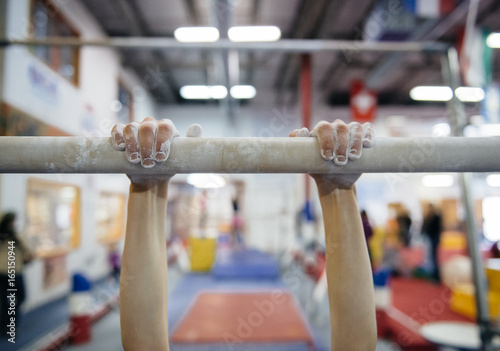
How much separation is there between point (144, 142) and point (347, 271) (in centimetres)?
68

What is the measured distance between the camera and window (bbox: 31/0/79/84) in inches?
189

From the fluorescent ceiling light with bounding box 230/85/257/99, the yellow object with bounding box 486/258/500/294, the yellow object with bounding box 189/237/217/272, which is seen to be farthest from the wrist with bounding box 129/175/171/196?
the fluorescent ceiling light with bounding box 230/85/257/99

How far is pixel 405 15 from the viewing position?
546 centimetres

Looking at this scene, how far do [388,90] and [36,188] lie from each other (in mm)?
10205

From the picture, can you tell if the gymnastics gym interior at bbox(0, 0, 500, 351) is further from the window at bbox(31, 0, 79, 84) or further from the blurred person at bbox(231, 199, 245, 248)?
the blurred person at bbox(231, 199, 245, 248)

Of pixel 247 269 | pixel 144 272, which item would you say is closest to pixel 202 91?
pixel 247 269

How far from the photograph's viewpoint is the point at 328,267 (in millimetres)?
1067

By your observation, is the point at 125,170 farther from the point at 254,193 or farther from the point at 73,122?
the point at 254,193

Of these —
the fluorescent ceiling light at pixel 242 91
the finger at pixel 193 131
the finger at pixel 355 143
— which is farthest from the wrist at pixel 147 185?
the fluorescent ceiling light at pixel 242 91

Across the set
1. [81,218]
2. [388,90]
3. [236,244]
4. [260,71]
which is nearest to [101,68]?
[81,218]

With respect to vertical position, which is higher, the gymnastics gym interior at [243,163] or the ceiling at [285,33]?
the ceiling at [285,33]

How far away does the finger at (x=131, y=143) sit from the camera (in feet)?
2.83

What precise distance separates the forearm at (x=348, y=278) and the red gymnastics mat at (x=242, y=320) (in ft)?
7.70

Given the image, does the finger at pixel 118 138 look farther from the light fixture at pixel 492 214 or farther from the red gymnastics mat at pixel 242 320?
the light fixture at pixel 492 214
